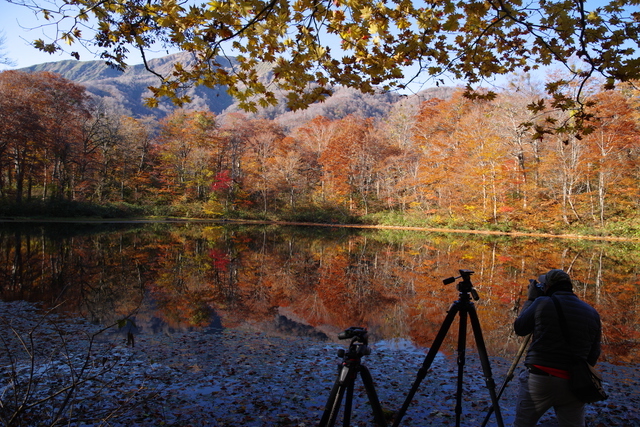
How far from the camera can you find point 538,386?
2324mm

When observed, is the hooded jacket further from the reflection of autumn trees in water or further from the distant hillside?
the distant hillside

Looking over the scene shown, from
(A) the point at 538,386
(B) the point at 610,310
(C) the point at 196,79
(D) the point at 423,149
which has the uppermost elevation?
(D) the point at 423,149

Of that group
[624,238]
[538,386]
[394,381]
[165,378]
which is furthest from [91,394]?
[624,238]

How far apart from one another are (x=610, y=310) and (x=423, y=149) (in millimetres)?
26000

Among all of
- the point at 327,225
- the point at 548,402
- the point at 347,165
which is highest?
the point at 347,165

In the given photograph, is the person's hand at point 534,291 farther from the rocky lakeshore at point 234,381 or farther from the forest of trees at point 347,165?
the forest of trees at point 347,165

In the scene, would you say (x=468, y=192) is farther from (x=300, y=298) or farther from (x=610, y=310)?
(x=300, y=298)

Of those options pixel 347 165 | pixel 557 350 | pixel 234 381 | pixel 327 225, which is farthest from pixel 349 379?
pixel 347 165

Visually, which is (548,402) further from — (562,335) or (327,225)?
(327,225)

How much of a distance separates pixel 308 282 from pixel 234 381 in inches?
227

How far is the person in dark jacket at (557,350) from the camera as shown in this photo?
7.31ft

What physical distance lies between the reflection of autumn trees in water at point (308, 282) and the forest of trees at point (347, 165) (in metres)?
8.41

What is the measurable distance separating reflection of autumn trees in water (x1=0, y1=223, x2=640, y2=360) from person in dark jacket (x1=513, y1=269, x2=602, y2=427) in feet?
9.28

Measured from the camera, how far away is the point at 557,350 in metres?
2.25
